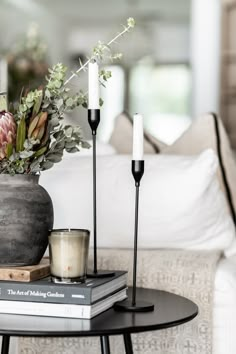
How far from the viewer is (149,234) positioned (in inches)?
74.9

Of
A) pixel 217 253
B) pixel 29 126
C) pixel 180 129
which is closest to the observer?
pixel 29 126

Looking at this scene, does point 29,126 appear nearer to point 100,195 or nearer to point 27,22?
point 100,195

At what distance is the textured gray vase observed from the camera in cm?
150

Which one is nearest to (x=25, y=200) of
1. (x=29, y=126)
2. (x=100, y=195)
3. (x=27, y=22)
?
(x=29, y=126)

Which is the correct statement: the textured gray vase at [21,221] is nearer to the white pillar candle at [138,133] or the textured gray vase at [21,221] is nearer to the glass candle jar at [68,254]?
the glass candle jar at [68,254]

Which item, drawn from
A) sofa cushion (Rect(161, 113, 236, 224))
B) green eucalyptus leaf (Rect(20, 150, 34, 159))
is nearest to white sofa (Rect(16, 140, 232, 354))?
sofa cushion (Rect(161, 113, 236, 224))

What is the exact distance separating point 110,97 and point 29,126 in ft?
30.0

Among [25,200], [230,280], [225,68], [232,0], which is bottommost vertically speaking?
[230,280]

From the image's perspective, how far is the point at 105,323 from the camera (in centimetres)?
134

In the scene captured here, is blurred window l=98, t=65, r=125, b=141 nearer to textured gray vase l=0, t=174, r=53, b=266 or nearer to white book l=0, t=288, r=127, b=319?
textured gray vase l=0, t=174, r=53, b=266

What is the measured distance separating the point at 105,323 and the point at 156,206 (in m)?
0.59

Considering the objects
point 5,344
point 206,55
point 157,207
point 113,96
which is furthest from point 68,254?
point 113,96

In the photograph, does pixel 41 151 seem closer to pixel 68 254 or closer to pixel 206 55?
pixel 68 254

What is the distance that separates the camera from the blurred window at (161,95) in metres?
10.4
